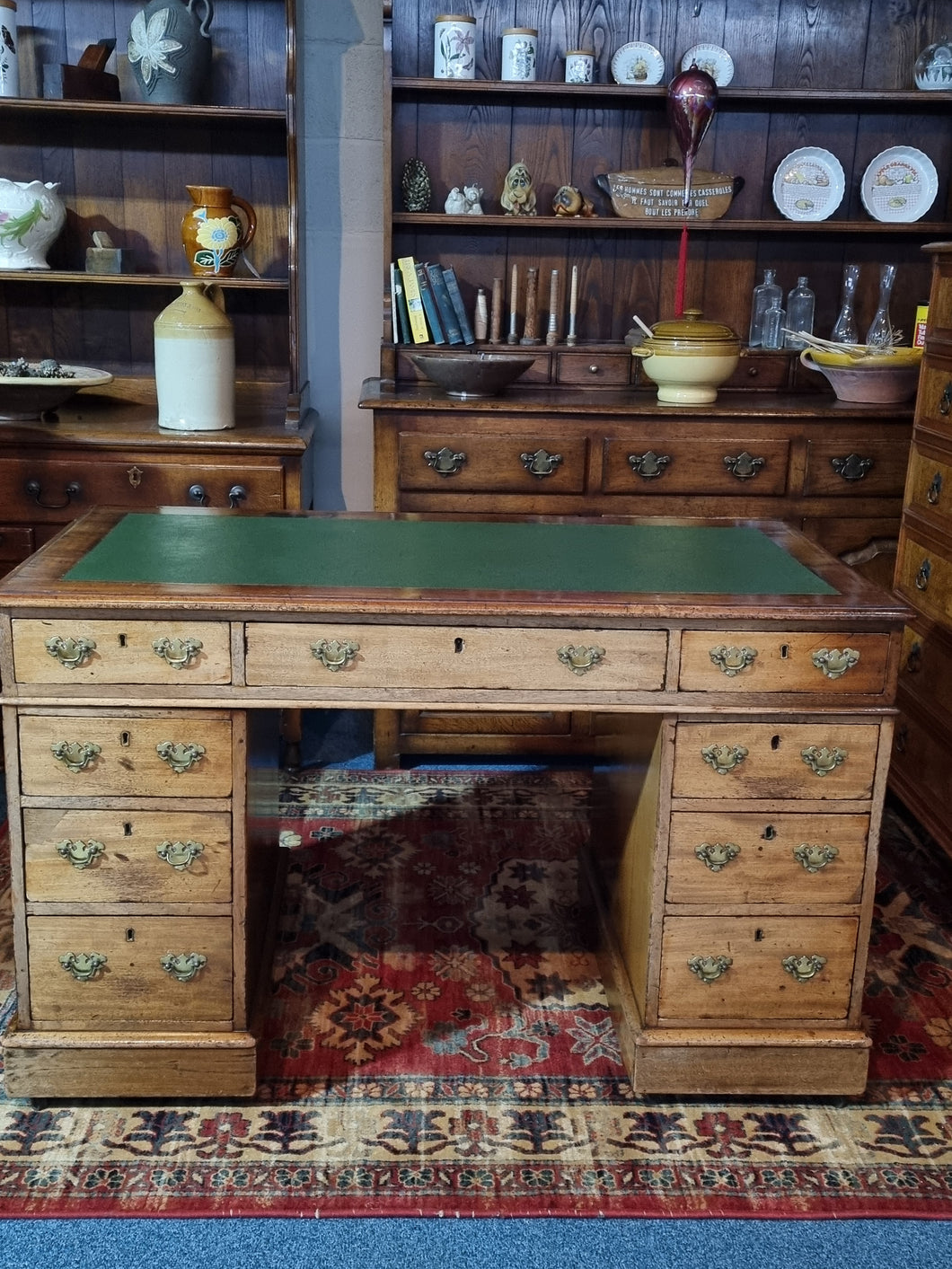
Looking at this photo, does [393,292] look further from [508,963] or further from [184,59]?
[508,963]

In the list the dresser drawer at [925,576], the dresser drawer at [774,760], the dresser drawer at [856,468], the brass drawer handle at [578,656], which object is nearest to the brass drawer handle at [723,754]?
the dresser drawer at [774,760]

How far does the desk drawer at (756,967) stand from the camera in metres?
2.12

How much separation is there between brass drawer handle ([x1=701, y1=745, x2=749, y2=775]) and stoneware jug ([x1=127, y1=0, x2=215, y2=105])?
2.37m

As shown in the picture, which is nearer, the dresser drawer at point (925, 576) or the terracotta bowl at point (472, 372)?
the dresser drawer at point (925, 576)

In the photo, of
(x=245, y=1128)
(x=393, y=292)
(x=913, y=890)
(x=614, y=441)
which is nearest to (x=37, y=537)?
(x=393, y=292)

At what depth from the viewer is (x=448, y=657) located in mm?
1990

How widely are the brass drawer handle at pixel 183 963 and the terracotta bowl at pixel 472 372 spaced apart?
1.80 metres

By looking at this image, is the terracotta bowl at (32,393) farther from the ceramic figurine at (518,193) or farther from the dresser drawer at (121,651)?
the dresser drawer at (121,651)

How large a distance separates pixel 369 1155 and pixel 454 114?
285 centimetres

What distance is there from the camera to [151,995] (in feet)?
6.89

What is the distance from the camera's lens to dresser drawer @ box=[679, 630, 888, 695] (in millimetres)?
2012

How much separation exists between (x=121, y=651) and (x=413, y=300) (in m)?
1.98

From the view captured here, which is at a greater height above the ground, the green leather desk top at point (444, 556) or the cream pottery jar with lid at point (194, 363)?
the cream pottery jar with lid at point (194, 363)

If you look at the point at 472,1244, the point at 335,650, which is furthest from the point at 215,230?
the point at 472,1244
